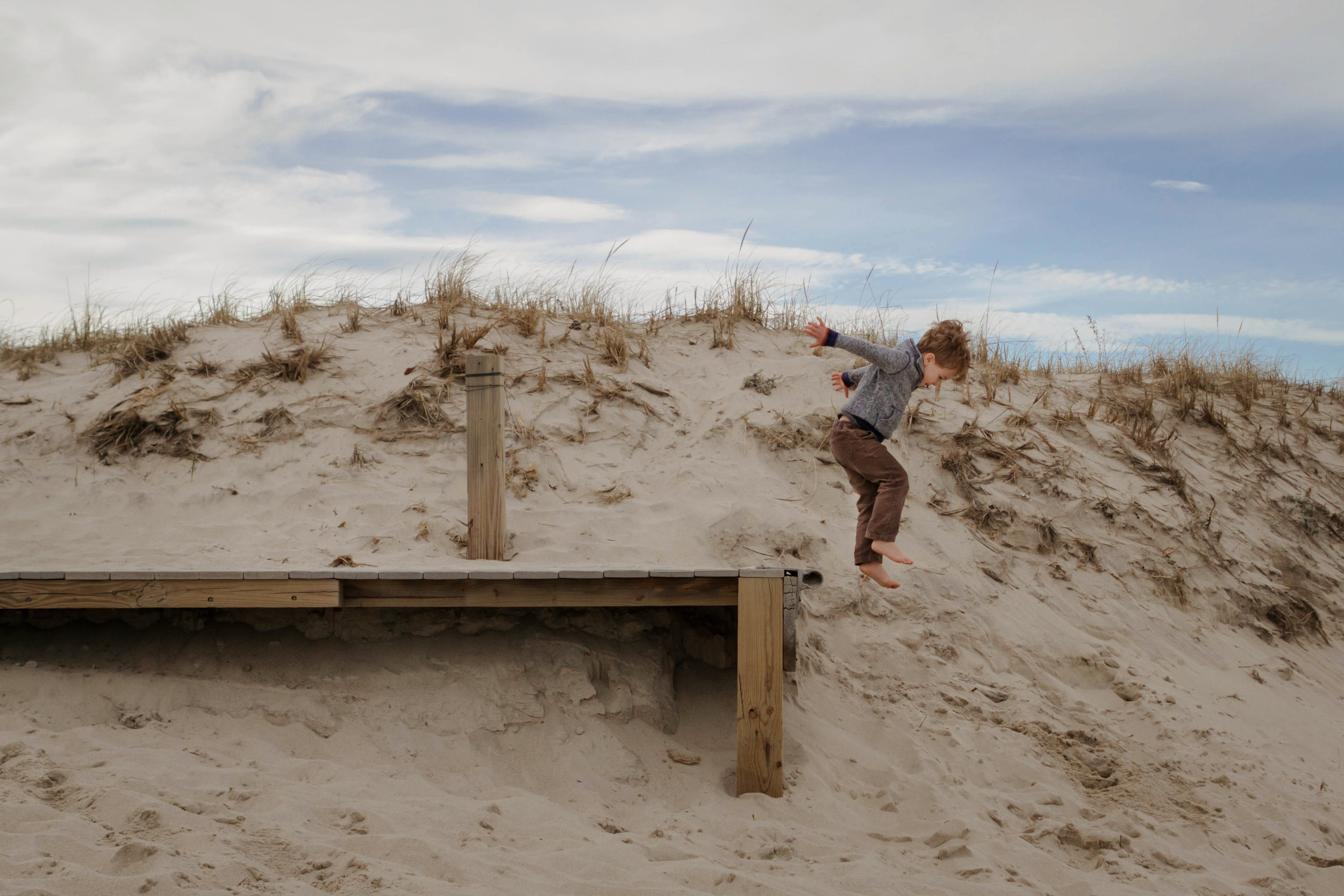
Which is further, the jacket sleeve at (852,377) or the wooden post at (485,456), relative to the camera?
the wooden post at (485,456)

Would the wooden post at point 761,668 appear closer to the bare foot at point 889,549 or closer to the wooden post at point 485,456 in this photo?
the bare foot at point 889,549

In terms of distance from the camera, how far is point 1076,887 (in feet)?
12.2

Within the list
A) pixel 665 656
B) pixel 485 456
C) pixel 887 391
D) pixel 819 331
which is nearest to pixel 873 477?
pixel 887 391

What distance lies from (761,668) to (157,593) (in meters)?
2.98

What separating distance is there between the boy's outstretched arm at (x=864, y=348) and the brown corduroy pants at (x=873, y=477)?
1.27ft

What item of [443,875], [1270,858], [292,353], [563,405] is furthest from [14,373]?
[1270,858]

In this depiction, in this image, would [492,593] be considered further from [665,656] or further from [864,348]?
[864,348]

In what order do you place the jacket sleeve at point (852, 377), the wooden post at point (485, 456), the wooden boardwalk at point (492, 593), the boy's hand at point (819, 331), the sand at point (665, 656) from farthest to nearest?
the wooden post at point (485, 456), the jacket sleeve at point (852, 377), the wooden boardwalk at point (492, 593), the boy's hand at point (819, 331), the sand at point (665, 656)

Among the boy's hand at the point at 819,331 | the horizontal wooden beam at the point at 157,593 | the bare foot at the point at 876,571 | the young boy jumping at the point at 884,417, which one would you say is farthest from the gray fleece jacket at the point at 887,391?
the horizontal wooden beam at the point at 157,593

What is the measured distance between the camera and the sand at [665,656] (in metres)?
3.56

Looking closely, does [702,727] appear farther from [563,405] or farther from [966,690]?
[563,405]

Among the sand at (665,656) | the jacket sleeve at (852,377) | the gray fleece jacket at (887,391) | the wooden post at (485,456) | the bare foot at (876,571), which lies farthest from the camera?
the wooden post at (485,456)

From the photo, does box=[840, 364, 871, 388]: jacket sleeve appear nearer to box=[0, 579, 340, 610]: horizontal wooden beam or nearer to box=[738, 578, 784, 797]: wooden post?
box=[738, 578, 784, 797]: wooden post

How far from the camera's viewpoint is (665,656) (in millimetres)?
5066
